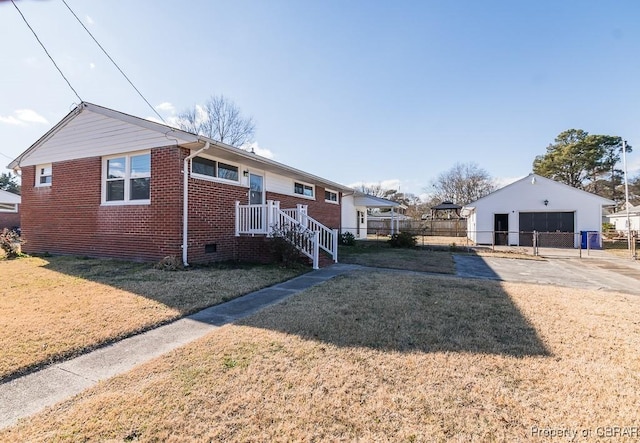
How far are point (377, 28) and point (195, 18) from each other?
583cm

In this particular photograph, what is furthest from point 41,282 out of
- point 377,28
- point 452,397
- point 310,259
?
point 377,28

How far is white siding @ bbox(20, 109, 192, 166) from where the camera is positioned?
8273 millimetres

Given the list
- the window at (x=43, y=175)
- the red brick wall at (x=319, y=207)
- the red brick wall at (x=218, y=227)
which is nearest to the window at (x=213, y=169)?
the red brick wall at (x=218, y=227)

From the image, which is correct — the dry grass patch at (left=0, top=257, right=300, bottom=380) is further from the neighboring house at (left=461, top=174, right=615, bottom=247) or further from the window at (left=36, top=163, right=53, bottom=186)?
the neighboring house at (left=461, top=174, right=615, bottom=247)

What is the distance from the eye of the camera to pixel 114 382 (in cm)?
257

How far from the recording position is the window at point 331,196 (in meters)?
17.4

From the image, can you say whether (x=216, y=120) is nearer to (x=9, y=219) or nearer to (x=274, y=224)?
(x=9, y=219)

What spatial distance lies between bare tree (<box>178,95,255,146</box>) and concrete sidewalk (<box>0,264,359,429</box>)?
92.7ft

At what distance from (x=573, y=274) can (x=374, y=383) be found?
922cm

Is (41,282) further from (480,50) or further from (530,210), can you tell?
(530,210)

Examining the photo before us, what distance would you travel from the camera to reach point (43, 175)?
35.2 ft

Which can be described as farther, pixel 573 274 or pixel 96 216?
pixel 96 216

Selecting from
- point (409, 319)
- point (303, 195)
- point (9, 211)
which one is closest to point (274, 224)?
point (409, 319)

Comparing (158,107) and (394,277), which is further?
(158,107)
